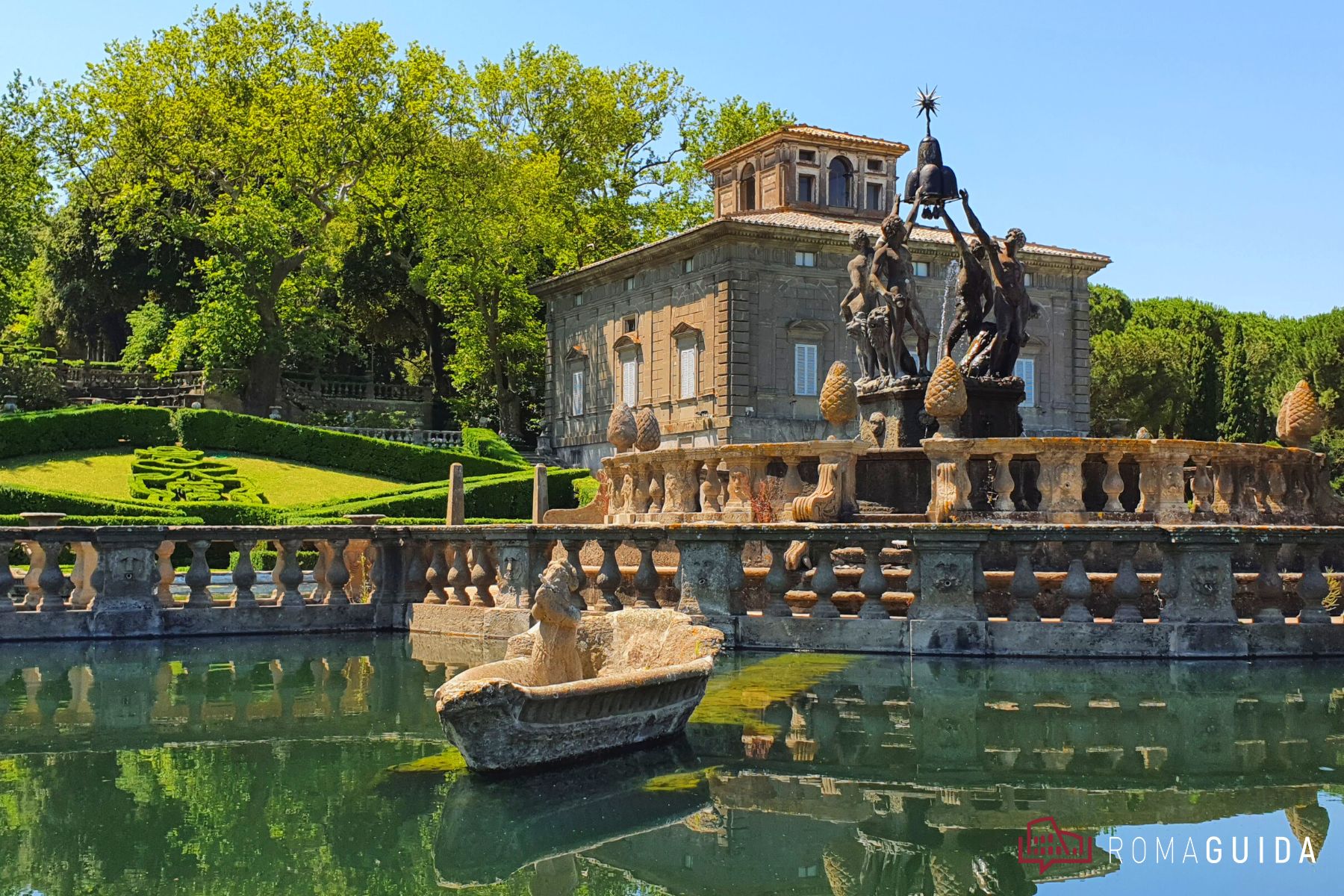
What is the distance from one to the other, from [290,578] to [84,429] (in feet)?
82.4

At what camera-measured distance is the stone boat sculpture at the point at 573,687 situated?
7.72 meters

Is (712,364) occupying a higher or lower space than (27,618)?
higher

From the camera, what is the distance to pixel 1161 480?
1434cm

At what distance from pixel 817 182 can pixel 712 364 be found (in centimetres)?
888

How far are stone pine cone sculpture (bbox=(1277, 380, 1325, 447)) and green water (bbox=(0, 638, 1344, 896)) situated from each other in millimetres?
5204

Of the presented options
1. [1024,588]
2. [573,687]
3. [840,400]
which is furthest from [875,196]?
[573,687]

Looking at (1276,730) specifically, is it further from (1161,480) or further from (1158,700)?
(1161,480)

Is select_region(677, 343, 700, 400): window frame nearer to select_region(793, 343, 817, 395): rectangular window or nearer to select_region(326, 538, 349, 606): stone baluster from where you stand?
select_region(793, 343, 817, 395): rectangular window

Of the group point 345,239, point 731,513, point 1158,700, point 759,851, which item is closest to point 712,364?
point 345,239

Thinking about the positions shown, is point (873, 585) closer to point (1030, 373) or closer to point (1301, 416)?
point (1301, 416)

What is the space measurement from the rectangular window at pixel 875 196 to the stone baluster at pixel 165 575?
36.1 m

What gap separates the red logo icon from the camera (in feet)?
21.4

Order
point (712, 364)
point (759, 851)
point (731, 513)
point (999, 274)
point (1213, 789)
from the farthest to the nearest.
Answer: point (712, 364), point (999, 274), point (731, 513), point (1213, 789), point (759, 851)

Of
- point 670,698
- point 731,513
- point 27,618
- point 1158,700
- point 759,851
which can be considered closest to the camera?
point 759,851
